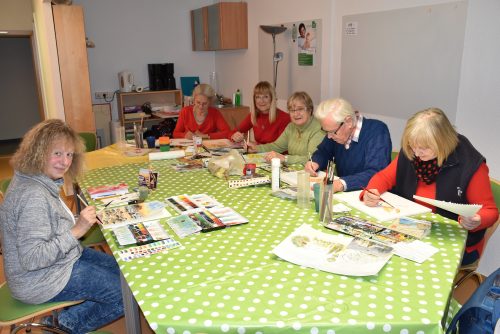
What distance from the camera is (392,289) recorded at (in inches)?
50.2

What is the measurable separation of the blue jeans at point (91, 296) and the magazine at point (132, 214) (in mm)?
208

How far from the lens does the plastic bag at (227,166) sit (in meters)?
2.54

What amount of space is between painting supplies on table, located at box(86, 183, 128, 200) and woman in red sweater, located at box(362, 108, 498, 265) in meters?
1.29

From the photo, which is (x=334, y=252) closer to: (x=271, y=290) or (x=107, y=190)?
(x=271, y=290)

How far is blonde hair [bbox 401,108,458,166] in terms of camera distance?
1.89m

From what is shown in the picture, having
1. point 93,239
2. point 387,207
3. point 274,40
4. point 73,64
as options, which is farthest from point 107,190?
point 274,40

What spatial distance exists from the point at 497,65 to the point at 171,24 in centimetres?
463

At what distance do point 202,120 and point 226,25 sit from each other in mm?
1707

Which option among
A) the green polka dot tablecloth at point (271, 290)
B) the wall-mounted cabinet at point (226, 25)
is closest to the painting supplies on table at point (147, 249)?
the green polka dot tablecloth at point (271, 290)

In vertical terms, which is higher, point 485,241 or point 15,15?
point 15,15

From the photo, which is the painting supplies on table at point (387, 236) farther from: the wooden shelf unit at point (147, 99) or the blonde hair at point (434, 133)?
the wooden shelf unit at point (147, 99)

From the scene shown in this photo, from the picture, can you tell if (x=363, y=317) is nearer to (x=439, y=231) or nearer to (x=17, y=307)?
(x=439, y=231)

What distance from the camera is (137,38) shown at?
19.3ft

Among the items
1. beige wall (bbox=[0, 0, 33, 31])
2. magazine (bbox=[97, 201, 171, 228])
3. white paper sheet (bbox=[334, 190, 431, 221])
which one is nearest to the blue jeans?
magazine (bbox=[97, 201, 171, 228])
